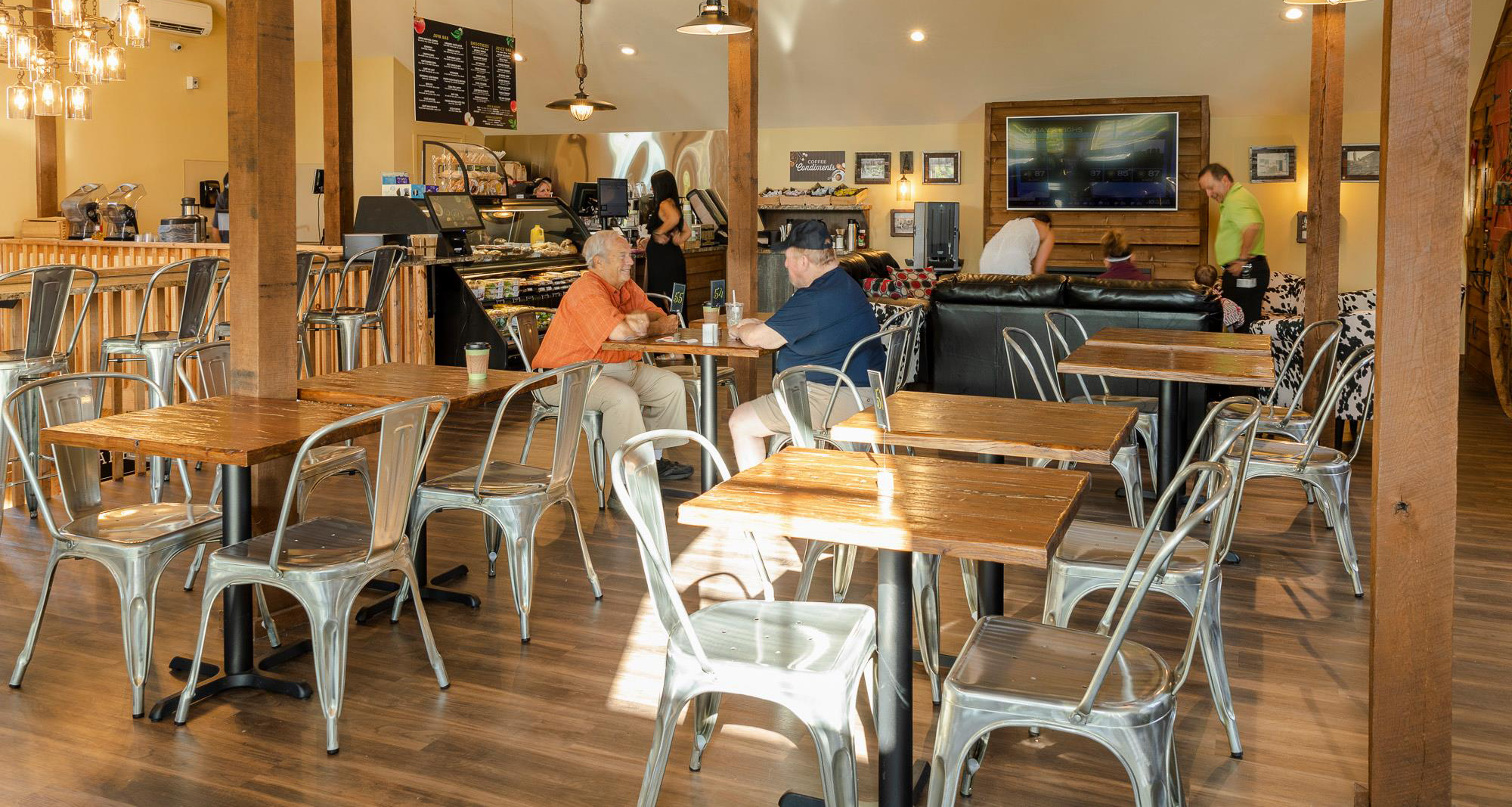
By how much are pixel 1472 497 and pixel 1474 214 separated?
5172 millimetres

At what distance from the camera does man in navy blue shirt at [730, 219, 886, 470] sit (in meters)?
4.87

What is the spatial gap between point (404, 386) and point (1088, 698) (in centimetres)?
268

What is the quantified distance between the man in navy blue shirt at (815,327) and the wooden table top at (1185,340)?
3.98 ft

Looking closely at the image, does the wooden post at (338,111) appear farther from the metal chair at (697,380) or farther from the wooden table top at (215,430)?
the wooden table top at (215,430)

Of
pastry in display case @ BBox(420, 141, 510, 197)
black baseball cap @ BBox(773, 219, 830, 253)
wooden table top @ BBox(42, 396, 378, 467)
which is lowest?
wooden table top @ BBox(42, 396, 378, 467)

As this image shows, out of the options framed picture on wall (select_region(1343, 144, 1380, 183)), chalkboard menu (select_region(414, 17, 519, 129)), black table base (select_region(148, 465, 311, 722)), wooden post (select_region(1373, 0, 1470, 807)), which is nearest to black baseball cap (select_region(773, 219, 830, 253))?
black table base (select_region(148, 465, 311, 722))

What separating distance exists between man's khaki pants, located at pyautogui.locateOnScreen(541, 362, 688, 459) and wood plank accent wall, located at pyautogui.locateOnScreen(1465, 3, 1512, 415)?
5.55m

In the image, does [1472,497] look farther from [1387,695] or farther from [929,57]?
[929,57]

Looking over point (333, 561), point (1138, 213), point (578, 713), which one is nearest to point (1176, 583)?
point (578, 713)

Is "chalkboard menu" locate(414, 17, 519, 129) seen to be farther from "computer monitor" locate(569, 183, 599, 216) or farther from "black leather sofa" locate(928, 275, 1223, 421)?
"black leather sofa" locate(928, 275, 1223, 421)

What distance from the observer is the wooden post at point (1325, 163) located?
270 inches

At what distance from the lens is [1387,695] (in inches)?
95.6

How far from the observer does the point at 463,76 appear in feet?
30.7

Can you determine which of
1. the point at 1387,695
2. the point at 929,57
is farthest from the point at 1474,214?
the point at 1387,695
